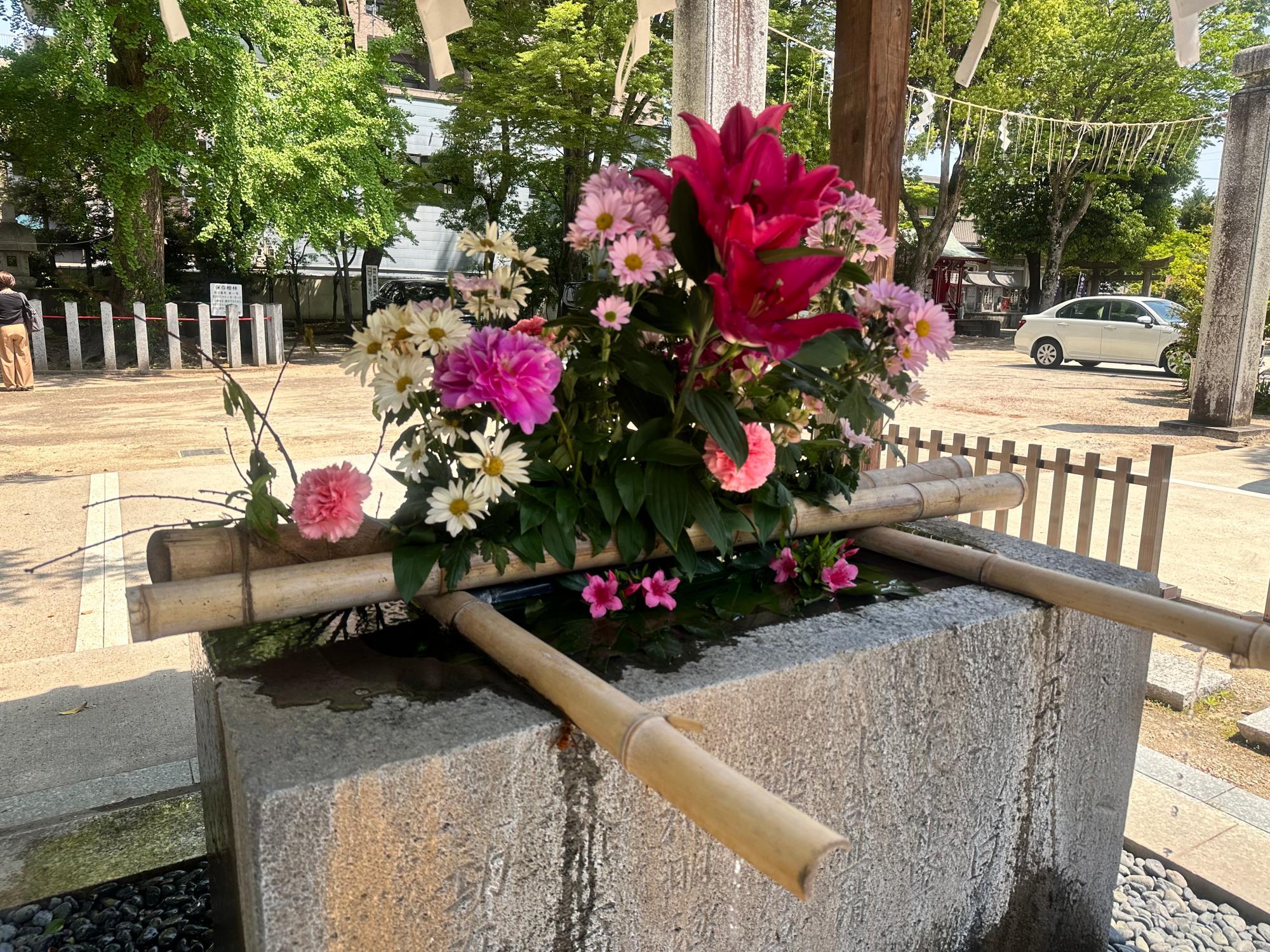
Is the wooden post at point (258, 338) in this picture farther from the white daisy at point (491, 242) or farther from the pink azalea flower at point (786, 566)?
the pink azalea flower at point (786, 566)

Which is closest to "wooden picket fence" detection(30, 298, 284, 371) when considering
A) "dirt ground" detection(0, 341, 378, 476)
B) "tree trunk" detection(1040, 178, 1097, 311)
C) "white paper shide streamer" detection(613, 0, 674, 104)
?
"dirt ground" detection(0, 341, 378, 476)

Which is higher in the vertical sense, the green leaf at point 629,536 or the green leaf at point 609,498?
the green leaf at point 609,498

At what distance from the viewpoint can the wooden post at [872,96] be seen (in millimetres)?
3061

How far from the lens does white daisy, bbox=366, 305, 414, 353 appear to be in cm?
153

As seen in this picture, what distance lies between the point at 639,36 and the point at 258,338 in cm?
1450

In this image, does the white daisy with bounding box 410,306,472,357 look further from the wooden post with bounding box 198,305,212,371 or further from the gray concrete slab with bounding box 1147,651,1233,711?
the wooden post with bounding box 198,305,212,371

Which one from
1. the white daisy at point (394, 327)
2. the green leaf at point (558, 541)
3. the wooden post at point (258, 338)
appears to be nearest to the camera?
the white daisy at point (394, 327)

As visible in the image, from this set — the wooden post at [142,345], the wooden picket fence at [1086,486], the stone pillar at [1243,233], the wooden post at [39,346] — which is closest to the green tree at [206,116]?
the wooden post at [142,345]

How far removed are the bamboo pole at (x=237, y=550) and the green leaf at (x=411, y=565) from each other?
0.07m

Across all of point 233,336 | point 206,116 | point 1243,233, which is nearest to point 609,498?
point 1243,233

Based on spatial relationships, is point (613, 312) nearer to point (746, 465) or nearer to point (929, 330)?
point (746, 465)

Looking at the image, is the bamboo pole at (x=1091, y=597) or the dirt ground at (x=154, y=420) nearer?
the bamboo pole at (x=1091, y=597)

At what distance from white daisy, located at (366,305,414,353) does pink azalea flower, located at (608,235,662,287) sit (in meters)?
0.35

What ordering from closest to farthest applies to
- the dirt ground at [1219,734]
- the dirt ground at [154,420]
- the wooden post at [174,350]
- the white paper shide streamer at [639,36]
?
the dirt ground at [1219,734] < the white paper shide streamer at [639,36] < the dirt ground at [154,420] < the wooden post at [174,350]
